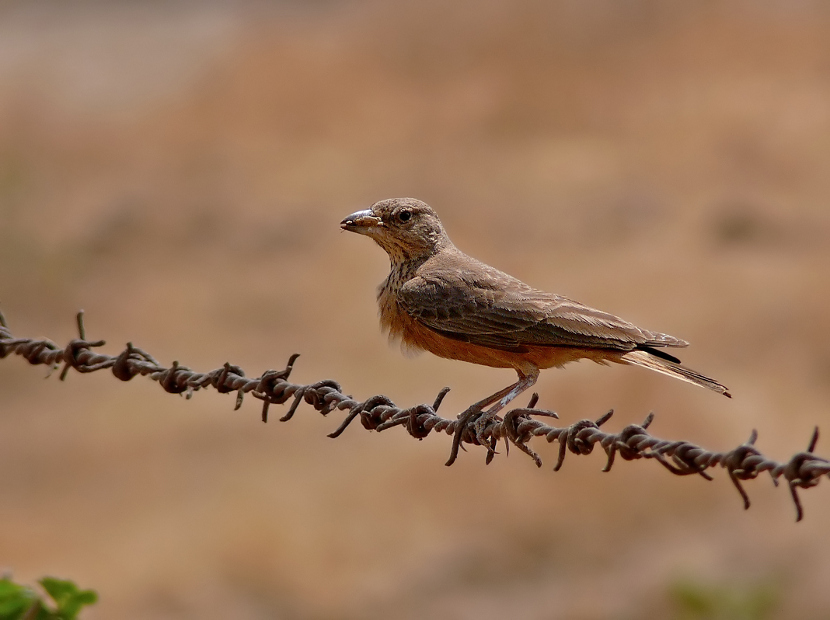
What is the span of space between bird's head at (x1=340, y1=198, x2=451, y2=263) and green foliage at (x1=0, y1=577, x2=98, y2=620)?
285cm

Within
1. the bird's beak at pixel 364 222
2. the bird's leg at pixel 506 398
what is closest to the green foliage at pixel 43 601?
the bird's leg at pixel 506 398

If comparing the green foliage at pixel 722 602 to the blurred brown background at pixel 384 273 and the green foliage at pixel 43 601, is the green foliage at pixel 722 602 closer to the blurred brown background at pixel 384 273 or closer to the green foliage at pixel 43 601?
the blurred brown background at pixel 384 273

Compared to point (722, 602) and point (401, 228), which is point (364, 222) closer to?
point (401, 228)

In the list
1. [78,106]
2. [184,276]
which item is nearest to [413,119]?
[184,276]

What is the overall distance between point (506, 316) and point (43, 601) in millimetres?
2423

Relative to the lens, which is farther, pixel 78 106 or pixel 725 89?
pixel 78 106

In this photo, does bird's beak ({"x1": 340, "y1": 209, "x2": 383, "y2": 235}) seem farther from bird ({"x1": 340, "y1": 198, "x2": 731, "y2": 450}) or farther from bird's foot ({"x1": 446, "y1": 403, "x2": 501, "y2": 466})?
bird's foot ({"x1": 446, "y1": 403, "x2": 501, "y2": 466})

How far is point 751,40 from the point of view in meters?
23.4

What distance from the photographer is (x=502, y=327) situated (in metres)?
5.11

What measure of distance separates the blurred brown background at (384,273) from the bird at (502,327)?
6314 mm

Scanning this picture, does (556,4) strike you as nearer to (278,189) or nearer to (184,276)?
(278,189)

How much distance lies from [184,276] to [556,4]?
34.0 ft

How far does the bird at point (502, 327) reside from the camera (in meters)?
4.87

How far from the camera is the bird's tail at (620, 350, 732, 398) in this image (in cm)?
456
